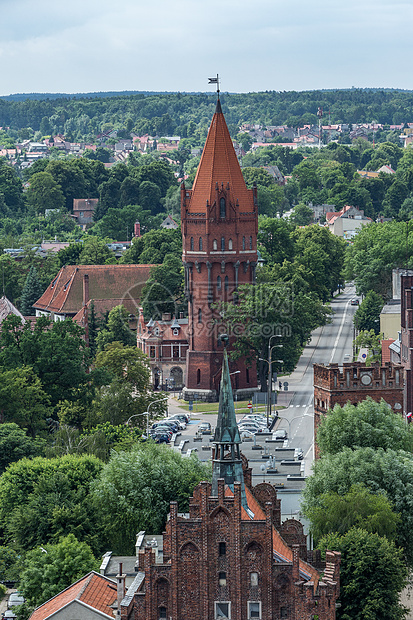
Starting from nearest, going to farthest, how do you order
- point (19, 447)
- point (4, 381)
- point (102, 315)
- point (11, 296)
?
point (19, 447) → point (4, 381) → point (102, 315) → point (11, 296)

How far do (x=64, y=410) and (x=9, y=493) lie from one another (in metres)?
22.5

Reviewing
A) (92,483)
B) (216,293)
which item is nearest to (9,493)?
(92,483)

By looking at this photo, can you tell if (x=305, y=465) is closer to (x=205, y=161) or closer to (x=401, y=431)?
(x=401, y=431)

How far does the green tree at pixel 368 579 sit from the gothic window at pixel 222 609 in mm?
8449

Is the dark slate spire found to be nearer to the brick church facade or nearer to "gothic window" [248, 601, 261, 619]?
the brick church facade

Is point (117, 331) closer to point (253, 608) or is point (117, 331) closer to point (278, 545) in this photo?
point (278, 545)

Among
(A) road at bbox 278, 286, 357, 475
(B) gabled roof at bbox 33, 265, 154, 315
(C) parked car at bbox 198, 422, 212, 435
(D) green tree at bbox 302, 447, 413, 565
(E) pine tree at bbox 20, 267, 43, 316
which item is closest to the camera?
(D) green tree at bbox 302, 447, 413, 565

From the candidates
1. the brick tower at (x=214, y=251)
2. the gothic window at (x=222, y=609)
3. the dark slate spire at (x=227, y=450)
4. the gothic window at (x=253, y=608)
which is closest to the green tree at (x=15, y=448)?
the dark slate spire at (x=227, y=450)

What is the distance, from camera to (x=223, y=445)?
190 feet

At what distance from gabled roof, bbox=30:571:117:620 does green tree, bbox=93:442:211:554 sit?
38.2ft

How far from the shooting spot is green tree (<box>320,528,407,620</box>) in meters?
62.0

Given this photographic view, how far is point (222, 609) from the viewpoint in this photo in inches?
2124

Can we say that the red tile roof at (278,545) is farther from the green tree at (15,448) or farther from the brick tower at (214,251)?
the brick tower at (214,251)

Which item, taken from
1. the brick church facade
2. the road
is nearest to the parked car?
the road
